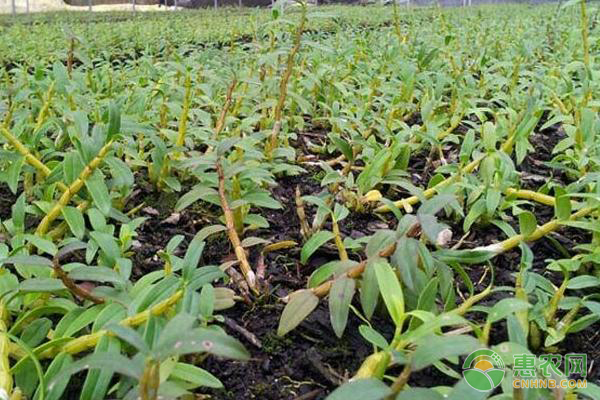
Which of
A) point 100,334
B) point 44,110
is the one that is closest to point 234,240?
point 100,334

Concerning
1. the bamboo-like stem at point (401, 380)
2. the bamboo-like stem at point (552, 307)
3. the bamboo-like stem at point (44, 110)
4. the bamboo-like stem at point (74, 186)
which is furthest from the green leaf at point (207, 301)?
the bamboo-like stem at point (44, 110)

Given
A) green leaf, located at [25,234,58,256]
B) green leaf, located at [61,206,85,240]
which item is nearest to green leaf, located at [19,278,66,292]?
green leaf, located at [25,234,58,256]

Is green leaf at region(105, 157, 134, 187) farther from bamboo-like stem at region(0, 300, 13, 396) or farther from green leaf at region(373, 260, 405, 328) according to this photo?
green leaf at region(373, 260, 405, 328)

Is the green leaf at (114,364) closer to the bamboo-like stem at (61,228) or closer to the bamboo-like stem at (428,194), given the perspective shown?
the bamboo-like stem at (61,228)

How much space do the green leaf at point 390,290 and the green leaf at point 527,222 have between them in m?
0.32

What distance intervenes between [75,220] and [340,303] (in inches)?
21.4

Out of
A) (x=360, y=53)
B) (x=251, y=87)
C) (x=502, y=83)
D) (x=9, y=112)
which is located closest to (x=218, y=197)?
(x=9, y=112)

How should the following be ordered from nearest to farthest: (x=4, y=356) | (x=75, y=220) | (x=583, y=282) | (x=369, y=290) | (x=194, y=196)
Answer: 1. (x=4, y=356)
2. (x=369, y=290)
3. (x=583, y=282)
4. (x=75, y=220)
5. (x=194, y=196)

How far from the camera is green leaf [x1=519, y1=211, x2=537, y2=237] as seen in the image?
106cm

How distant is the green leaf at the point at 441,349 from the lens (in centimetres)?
63

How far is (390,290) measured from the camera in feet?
2.80

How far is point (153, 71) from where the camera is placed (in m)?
2.11

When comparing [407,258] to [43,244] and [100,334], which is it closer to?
[100,334]

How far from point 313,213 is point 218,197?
0.89 ft
